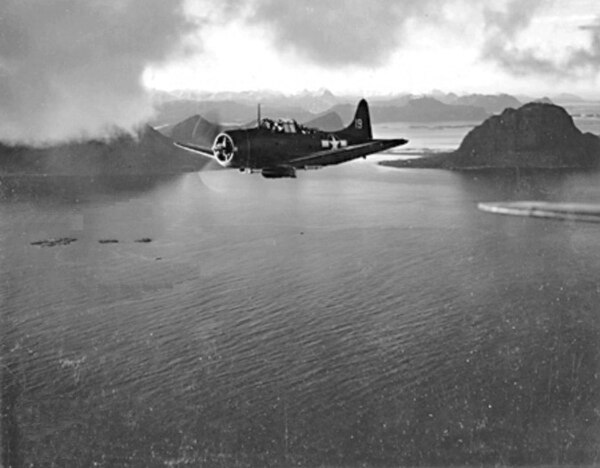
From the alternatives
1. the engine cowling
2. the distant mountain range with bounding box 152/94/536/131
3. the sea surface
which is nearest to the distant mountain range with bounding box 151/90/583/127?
the distant mountain range with bounding box 152/94/536/131

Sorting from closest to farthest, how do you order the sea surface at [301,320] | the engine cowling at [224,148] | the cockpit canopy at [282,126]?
the sea surface at [301,320]
the engine cowling at [224,148]
the cockpit canopy at [282,126]

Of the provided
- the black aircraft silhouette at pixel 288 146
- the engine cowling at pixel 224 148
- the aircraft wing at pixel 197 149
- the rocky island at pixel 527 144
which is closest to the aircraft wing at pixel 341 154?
the black aircraft silhouette at pixel 288 146

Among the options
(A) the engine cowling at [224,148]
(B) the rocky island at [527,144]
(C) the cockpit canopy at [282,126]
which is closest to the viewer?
(A) the engine cowling at [224,148]

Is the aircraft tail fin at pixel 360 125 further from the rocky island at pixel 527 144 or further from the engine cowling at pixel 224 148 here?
the engine cowling at pixel 224 148

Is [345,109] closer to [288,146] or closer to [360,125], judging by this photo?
[360,125]

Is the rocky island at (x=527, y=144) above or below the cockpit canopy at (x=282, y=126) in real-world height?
below

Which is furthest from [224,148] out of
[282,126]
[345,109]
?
[345,109]
